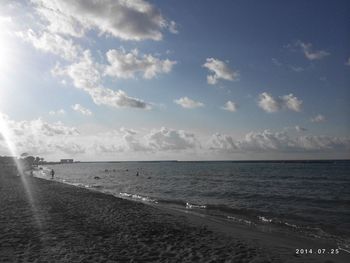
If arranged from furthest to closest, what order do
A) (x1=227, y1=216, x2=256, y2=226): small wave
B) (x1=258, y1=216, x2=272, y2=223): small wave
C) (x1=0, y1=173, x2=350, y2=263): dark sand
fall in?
(x1=258, y1=216, x2=272, y2=223): small wave
(x1=227, y1=216, x2=256, y2=226): small wave
(x1=0, y1=173, x2=350, y2=263): dark sand

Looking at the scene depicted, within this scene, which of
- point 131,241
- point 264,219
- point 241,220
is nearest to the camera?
point 131,241

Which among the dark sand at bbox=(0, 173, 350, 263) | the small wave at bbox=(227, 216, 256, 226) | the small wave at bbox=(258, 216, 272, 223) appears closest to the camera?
the dark sand at bbox=(0, 173, 350, 263)

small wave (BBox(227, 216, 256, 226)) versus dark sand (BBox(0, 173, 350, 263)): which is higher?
dark sand (BBox(0, 173, 350, 263))

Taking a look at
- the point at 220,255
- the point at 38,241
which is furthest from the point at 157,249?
the point at 38,241

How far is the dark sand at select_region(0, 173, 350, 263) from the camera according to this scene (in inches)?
454

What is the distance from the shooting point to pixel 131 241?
13742 mm

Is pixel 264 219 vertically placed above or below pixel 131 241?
below

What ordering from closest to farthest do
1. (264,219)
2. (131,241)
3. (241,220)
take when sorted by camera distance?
(131,241)
(241,220)
(264,219)

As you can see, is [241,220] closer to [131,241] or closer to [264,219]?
[264,219]

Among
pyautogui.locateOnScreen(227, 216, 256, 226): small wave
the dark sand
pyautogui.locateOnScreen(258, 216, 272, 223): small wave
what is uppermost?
the dark sand

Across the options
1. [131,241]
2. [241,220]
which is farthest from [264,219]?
[131,241]

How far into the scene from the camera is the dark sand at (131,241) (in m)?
11.5

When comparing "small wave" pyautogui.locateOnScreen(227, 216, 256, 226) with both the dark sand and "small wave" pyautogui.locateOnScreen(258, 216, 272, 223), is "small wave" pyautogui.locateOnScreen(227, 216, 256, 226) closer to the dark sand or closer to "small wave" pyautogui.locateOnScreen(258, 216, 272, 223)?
"small wave" pyautogui.locateOnScreen(258, 216, 272, 223)

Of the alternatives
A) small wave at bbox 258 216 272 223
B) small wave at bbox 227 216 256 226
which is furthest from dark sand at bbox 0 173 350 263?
small wave at bbox 258 216 272 223
